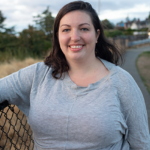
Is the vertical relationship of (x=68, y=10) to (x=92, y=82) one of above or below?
above

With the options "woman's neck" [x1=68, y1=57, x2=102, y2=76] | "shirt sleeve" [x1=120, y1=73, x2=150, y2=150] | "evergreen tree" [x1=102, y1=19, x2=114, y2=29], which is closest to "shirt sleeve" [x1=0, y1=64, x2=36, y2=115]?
"woman's neck" [x1=68, y1=57, x2=102, y2=76]

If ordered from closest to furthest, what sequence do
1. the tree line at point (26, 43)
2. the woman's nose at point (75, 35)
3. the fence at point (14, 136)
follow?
the woman's nose at point (75, 35)
the fence at point (14, 136)
the tree line at point (26, 43)

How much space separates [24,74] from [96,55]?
0.77m

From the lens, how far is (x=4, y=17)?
1308cm

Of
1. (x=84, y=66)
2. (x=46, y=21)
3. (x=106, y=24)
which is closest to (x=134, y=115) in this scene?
(x=84, y=66)

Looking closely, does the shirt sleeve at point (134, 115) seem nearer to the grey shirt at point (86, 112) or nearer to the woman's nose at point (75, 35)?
the grey shirt at point (86, 112)

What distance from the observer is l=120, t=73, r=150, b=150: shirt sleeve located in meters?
1.39

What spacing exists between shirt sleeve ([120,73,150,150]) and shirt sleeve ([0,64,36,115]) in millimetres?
838

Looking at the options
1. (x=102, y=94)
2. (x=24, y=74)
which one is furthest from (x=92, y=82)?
(x=24, y=74)

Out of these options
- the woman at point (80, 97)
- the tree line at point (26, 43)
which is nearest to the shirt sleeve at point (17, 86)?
the woman at point (80, 97)

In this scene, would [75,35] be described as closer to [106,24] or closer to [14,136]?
[14,136]

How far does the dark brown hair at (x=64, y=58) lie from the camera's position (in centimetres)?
150

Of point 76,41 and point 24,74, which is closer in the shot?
Result: point 76,41

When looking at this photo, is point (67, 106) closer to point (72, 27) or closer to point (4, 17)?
point (72, 27)
